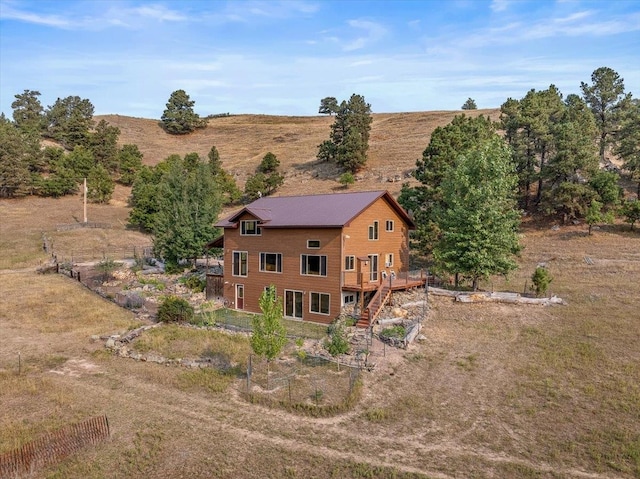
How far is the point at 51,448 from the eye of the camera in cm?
1398

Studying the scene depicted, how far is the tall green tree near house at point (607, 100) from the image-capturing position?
58.7m

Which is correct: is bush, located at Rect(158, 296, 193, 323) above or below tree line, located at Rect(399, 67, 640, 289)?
below

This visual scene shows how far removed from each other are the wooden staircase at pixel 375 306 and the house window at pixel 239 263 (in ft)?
34.8

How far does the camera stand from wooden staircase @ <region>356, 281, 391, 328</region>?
28.1 m

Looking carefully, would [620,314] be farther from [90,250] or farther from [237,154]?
[237,154]

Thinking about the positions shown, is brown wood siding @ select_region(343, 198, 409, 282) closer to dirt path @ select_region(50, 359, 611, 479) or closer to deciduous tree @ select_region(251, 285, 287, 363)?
deciduous tree @ select_region(251, 285, 287, 363)

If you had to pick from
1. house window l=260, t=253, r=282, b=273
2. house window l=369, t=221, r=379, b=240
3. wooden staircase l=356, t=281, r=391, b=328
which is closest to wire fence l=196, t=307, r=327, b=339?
wooden staircase l=356, t=281, r=391, b=328

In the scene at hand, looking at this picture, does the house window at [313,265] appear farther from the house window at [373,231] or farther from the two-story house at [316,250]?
the house window at [373,231]

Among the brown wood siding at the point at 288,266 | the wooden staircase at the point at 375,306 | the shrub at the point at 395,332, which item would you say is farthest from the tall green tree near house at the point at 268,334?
the brown wood siding at the point at 288,266

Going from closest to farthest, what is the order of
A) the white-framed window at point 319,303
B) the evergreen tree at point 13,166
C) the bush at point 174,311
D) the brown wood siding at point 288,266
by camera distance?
1. the bush at point 174,311
2. the brown wood siding at point 288,266
3. the white-framed window at point 319,303
4. the evergreen tree at point 13,166

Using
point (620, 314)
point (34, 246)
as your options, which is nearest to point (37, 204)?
point (34, 246)

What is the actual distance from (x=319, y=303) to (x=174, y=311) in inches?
376

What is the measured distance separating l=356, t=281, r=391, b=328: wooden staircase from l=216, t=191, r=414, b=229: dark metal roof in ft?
17.1

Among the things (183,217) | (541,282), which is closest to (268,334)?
(541,282)
